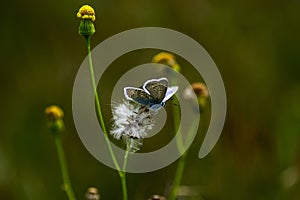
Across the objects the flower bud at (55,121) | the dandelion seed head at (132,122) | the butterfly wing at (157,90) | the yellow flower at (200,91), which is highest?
the butterfly wing at (157,90)

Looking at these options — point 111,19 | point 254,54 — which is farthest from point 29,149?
point 254,54

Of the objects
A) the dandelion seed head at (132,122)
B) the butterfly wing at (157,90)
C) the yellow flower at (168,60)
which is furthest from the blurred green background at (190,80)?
the butterfly wing at (157,90)

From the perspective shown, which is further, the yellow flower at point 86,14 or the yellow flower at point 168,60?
the yellow flower at point 168,60

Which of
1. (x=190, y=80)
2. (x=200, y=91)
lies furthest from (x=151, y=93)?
(x=190, y=80)

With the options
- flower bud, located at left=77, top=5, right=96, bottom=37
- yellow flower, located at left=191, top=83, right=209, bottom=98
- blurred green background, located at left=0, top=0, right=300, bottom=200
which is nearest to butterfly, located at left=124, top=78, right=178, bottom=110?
flower bud, located at left=77, top=5, right=96, bottom=37

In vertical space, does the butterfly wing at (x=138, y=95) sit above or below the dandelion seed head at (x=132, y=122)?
above

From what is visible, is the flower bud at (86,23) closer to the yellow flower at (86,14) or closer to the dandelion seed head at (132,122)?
the yellow flower at (86,14)

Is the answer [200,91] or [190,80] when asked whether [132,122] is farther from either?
[190,80]

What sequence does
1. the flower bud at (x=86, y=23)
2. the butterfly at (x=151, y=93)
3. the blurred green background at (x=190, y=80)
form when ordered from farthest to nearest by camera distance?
the blurred green background at (x=190, y=80), the flower bud at (x=86, y=23), the butterfly at (x=151, y=93)

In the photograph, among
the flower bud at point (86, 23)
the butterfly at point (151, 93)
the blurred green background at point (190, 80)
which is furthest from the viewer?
the blurred green background at point (190, 80)
